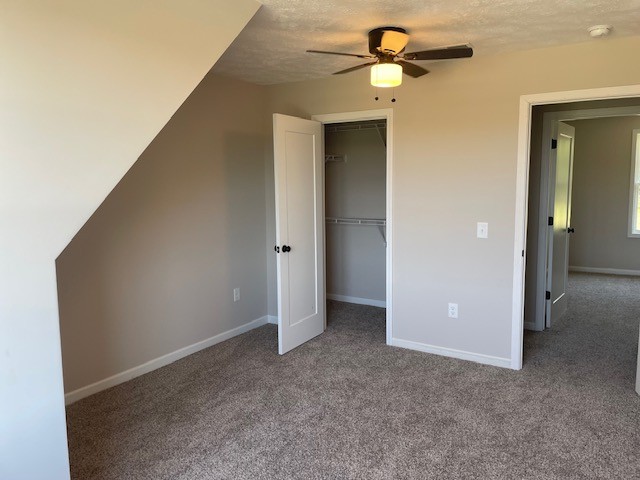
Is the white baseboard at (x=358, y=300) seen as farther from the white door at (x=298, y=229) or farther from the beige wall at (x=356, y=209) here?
the white door at (x=298, y=229)

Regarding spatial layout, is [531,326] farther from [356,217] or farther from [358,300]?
[356,217]

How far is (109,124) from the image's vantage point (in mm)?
1848

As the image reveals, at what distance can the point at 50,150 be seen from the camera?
169cm

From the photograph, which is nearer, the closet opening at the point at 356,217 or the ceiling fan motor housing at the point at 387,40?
the ceiling fan motor housing at the point at 387,40

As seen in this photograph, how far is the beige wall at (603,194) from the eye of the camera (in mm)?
6949

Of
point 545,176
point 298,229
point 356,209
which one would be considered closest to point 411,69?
point 298,229

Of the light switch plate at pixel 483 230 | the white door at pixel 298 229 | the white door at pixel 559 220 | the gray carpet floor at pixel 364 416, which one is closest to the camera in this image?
the gray carpet floor at pixel 364 416

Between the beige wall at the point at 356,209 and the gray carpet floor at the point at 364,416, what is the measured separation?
154 centimetres

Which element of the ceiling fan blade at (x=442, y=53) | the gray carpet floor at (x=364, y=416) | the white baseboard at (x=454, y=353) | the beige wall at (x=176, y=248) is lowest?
the gray carpet floor at (x=364, y=416)

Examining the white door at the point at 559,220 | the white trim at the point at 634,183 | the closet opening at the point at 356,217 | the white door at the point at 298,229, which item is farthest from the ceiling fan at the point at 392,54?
the white trim at the point at 634,183

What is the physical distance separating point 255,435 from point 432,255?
2.04 meters

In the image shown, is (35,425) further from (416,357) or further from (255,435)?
(416,357)

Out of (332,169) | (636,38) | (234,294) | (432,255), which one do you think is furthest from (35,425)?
(332,169)

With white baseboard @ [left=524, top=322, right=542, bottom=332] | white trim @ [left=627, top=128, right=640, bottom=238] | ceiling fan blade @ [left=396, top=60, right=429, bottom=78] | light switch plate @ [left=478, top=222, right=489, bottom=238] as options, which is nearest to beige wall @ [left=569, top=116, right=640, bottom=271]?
white trim @ [left=627, top=128, right=640, bottom=238]
